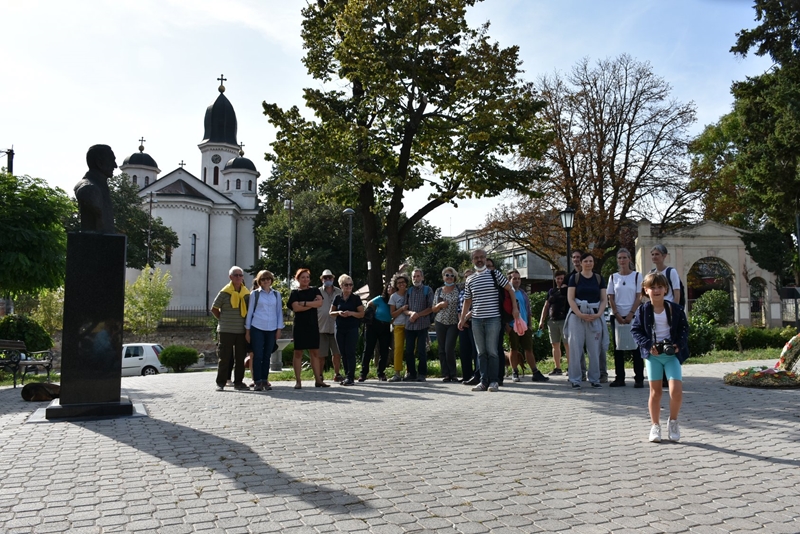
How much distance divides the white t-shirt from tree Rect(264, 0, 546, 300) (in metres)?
6.36

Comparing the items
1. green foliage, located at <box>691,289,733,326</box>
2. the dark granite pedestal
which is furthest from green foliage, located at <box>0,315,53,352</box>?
green foliage, located at <box>691,289,733,326</box>

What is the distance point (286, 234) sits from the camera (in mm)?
50625

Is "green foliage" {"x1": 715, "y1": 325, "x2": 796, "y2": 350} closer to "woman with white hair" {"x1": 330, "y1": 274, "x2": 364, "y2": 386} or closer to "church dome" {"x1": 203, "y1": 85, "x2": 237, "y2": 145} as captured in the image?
"woman with white hair" {"x1": 330, "y1": 274, "x2": 364, "y2": 386}

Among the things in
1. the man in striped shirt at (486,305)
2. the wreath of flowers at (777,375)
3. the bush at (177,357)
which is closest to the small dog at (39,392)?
the man in striped shirt at (486,305)

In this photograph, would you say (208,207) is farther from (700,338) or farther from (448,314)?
(448,314)

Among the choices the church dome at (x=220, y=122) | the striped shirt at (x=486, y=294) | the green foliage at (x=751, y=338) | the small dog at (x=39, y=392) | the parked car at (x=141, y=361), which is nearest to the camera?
the striped shirt at (x=486, y=294)

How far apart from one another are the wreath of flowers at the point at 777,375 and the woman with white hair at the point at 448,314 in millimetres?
4222

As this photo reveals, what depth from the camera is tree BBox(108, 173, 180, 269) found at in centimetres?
5666

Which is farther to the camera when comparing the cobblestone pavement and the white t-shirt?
the white t-shirt

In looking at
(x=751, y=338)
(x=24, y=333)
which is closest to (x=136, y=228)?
(x=24, y=333)

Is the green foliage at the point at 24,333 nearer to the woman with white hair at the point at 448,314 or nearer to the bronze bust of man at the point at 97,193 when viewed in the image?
the woman with white hair at the point at 448,314

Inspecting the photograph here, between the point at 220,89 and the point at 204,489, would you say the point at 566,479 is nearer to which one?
the point at 204,489

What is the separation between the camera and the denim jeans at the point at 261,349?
34.3 ft

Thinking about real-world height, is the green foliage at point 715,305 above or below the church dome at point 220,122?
below
